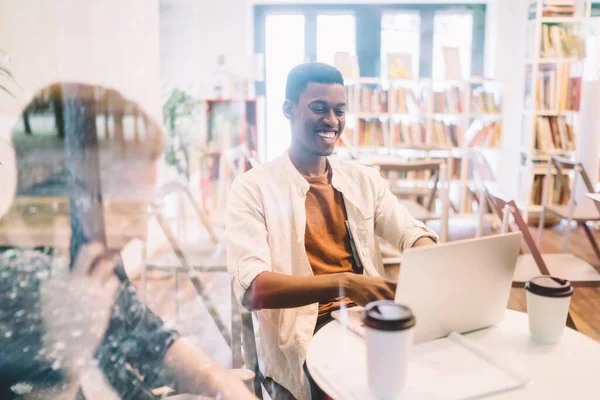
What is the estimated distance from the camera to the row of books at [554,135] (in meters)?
4.07

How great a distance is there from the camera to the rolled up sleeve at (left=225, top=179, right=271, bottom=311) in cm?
106

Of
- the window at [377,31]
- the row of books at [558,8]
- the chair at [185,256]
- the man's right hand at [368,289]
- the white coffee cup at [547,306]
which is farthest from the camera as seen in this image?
the window at [377,31]

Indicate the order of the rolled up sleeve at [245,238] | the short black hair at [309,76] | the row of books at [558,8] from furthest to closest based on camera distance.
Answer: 1. the row of books at [558,8]
2. the short black hair at [309,76]
3. the rolled up sleeve at [245,238]

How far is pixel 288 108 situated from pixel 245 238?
355 millimetres

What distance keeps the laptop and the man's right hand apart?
0.06 meters

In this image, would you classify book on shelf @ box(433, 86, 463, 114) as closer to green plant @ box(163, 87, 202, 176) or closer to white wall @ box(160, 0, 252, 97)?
white wall @ box(160, 0, 252, 97)

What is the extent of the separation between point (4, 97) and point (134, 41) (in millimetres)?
394

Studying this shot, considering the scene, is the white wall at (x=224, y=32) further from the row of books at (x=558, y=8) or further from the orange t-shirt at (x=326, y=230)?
the orange t-shirt at (x=326, y=230)

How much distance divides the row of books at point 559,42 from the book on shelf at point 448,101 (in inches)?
27.0

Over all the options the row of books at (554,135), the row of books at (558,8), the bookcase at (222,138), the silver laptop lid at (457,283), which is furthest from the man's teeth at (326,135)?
the row of books at (558,8)

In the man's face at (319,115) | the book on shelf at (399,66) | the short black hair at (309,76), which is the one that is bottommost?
the man's face at (319,115)

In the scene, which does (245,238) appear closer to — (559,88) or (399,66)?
(399,66)

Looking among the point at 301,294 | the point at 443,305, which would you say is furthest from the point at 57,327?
the point at 443,305

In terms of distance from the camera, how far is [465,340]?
859 mm
